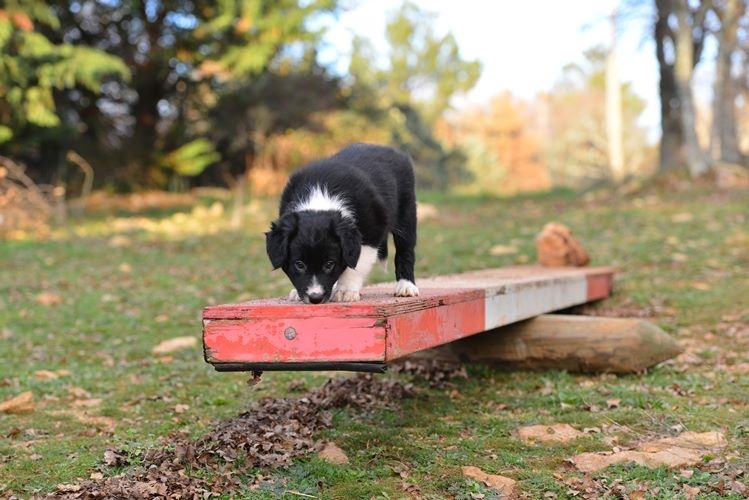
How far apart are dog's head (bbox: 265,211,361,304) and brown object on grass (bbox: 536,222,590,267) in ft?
20.9

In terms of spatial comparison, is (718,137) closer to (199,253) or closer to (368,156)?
(199,253)

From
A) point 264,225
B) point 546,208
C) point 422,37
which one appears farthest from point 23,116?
point 422,37

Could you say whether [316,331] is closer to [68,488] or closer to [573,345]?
[68,488]

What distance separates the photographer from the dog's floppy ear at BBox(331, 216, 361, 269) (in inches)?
183

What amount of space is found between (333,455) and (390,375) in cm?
239

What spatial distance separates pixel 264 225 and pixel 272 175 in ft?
26.3

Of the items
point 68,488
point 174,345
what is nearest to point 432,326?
point 68,488

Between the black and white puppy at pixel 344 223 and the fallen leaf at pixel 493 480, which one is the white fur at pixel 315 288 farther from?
the fallen leaf at pixel 493 480

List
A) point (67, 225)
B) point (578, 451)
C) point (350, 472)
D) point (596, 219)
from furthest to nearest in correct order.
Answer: point (67, 225), point (596, 219), point (578, 451), point (350, 472)

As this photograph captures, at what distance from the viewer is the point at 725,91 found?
23.2 meters

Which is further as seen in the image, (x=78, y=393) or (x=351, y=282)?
(x=78, y=393)

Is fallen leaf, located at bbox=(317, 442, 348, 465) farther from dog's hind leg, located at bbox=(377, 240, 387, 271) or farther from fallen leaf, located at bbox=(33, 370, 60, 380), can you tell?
fallen leaf, located at bbox=(33, 370, 60, 380)

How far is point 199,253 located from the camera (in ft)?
50.9

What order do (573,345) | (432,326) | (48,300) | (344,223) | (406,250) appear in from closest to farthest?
(344,223)
(432,326)
(406,250)
(573,345)
(48,300)
